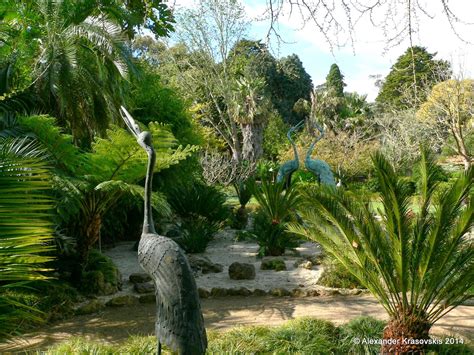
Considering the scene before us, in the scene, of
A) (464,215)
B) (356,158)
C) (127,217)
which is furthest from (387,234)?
(356,158)

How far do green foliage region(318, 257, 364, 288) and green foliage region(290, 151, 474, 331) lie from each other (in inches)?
99.9

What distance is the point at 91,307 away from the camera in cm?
641

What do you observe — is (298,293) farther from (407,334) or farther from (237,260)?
(407,334)

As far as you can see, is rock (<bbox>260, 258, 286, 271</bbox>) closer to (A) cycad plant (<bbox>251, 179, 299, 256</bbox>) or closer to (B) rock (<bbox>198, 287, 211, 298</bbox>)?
(A) cycad plant (<bbox>251, 179, 299, 256</bbox>)

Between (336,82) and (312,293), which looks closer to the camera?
(312,293)

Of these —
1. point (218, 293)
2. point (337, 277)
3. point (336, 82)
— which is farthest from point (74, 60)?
point (336, 82)

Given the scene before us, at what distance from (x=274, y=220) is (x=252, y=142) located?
13773 millimetres

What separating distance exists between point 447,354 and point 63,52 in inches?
240

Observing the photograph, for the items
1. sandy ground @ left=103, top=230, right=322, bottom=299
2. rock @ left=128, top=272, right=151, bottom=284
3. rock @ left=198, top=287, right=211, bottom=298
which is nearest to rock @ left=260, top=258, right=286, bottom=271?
sandy ground @ left=103, top=230, right=322, bottom=299

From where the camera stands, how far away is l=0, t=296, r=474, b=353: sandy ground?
18.0 ft

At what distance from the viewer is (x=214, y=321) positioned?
605 cm

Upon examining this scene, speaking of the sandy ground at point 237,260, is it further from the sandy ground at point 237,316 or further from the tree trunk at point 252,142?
the tree trunk at point 252,142

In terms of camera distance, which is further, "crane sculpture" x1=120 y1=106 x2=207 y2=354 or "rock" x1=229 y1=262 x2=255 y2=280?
"rock" x1=229 y1=262 x2=255 y2=280

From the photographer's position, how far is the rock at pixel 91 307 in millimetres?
6344
